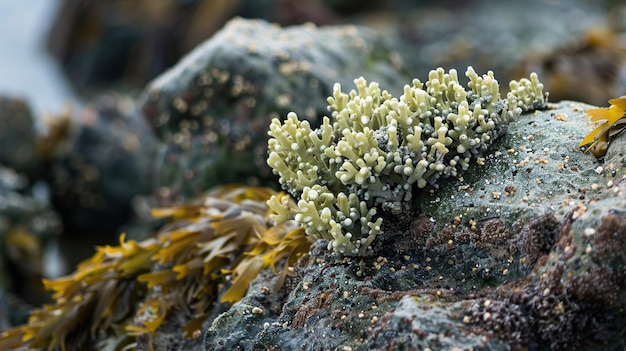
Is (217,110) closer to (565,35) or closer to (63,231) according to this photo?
(63,231)

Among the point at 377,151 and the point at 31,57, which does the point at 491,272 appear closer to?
the point at 377,151

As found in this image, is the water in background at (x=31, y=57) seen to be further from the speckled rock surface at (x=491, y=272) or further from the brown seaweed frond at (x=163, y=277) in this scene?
the speckled rock surface at (x=491, y=272)

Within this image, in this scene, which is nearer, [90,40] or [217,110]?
[217,110]

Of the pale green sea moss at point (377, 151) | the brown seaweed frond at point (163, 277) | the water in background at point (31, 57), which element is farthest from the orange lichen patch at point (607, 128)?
the water in background at point (31, 57)

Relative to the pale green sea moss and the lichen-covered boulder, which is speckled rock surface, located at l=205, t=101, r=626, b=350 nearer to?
the pale green sea moss

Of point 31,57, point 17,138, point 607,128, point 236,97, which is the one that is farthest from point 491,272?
point 31,57

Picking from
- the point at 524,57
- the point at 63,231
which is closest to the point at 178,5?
the point at 63,231
